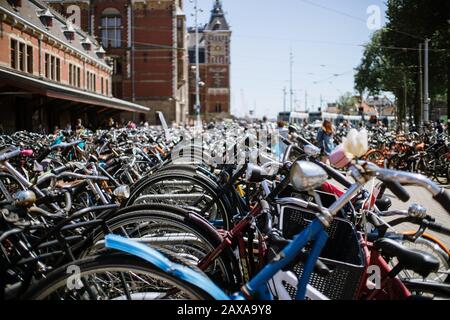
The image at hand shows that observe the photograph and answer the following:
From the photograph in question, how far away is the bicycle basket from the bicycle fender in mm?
607

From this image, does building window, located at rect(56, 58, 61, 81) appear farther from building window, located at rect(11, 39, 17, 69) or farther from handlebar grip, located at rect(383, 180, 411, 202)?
handlebar grip, located at rect(383, 180, 411, 202)

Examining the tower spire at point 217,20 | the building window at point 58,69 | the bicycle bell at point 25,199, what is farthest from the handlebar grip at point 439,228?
the tower spire at point 217,20

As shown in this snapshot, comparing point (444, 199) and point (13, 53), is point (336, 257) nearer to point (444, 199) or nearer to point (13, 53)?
point (444, 199)

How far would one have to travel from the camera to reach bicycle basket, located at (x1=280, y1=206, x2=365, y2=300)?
2227mm

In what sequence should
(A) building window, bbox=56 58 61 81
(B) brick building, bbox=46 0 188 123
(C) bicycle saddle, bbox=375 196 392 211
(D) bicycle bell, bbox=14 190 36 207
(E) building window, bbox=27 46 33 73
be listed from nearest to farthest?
(D) bicycle bell, bbox=14 190 36 207, (C) bicycle saddle, bbox=375 196 392 211, (E) building window, bbox=27 46 33 73, (A) building window, bbox=56 58 61 81, (B) brick building, bbox=46 0 188 123

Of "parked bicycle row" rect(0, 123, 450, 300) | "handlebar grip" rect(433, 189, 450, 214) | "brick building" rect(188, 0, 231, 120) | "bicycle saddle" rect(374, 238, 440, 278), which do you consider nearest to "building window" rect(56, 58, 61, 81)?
"parked bicycle row" rect(0, 123, 450, 300)

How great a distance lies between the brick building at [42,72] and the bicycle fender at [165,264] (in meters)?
15.0

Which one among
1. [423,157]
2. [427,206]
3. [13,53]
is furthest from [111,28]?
[427,206]

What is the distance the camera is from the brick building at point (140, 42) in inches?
1767

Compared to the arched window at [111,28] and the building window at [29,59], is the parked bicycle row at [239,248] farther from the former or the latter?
the arched window at [111,28]

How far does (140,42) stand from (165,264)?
46.5m
